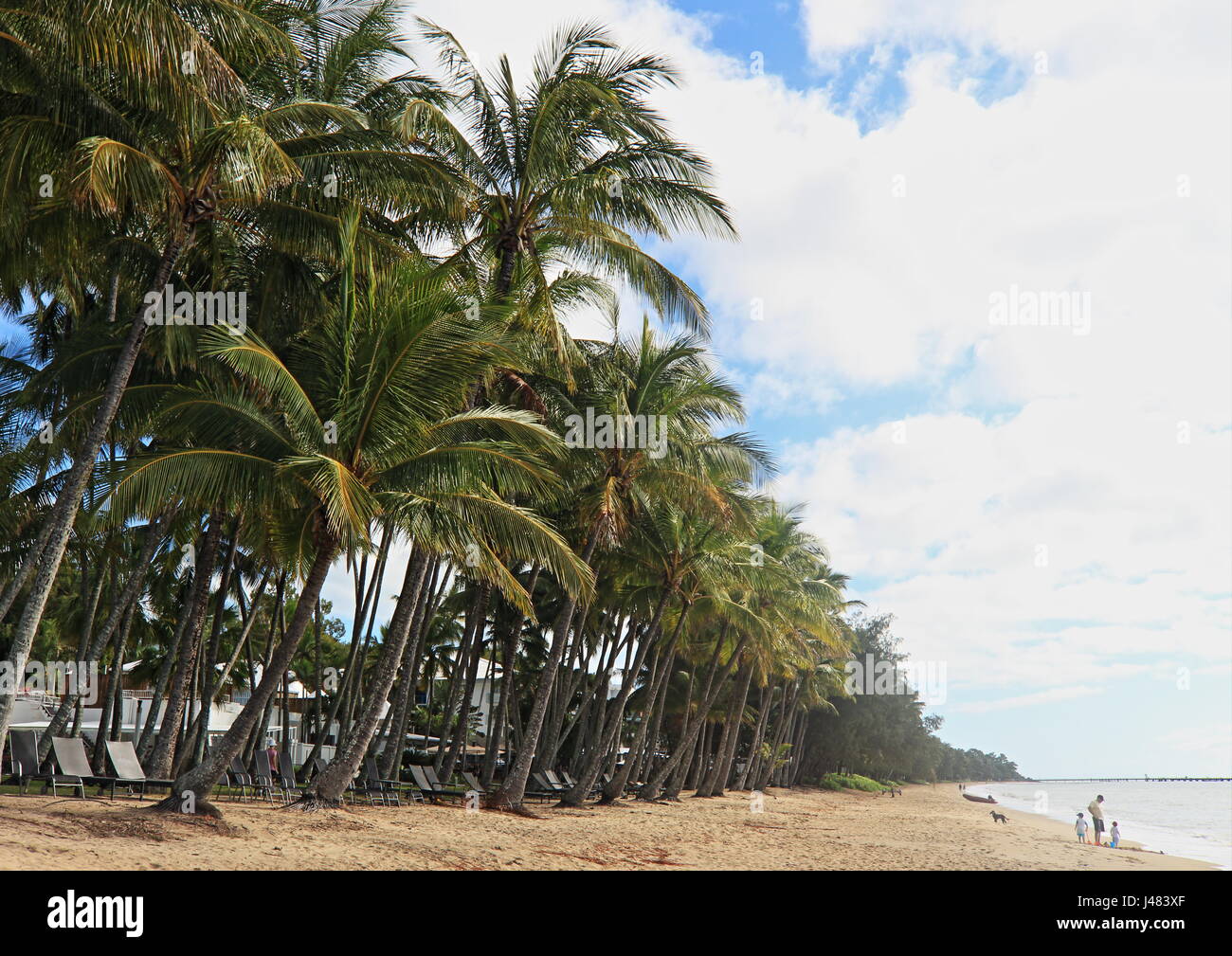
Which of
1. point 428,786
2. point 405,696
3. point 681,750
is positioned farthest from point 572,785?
point 428,786

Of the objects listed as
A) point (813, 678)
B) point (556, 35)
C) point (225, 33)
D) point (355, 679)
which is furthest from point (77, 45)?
point (813, 678)

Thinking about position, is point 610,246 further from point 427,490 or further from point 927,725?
point 927,725

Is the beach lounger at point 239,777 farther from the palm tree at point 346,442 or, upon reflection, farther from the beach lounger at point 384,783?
the palm tree at point 346,442

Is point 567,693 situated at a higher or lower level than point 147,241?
lower

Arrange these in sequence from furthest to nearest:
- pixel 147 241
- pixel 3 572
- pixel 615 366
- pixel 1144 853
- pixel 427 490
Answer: pixel 1144 853 < pixel 615 366 < pixel 3 572 < pixel 147 241 < pixel 427 490

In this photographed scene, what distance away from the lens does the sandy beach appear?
8508 millimetres

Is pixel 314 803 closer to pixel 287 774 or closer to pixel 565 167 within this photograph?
pixel 287 774

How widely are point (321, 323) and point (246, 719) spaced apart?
555 cm

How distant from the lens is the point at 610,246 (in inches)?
619

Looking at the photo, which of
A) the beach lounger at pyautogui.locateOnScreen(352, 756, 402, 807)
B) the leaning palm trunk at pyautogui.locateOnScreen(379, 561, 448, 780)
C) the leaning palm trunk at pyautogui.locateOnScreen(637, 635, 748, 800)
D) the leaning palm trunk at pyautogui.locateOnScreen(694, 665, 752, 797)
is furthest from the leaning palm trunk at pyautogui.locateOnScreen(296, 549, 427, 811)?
the leaning palm trunk at pyautogui.locateOnScreen(694, 665, 752, 797)

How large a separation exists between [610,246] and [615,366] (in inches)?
153

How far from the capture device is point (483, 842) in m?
12.5

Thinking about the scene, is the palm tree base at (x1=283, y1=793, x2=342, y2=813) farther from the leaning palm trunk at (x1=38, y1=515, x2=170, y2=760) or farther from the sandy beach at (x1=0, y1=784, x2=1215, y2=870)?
Answer: the leaning palm trunk at (x1=38, y1=515, x2=170, y2=760)

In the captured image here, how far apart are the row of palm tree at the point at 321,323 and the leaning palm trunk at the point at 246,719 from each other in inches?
1.8
